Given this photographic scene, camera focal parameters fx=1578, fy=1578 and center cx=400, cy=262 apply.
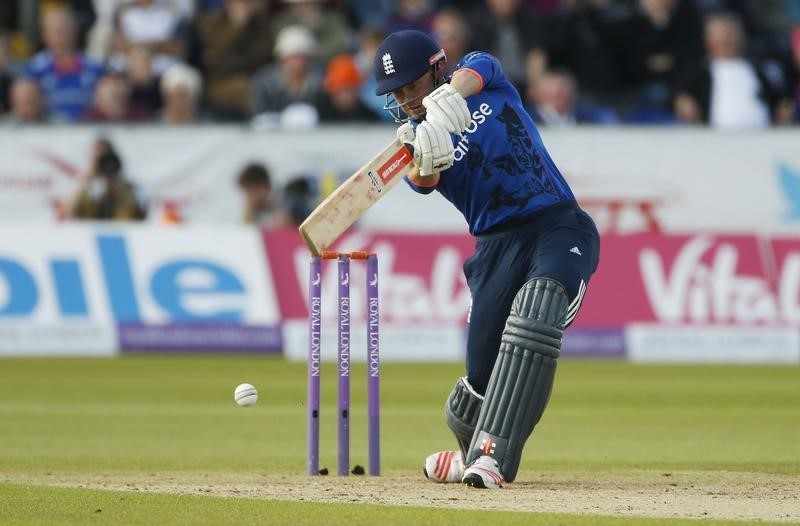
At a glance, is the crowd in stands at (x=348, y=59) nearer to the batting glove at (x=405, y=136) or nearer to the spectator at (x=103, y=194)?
the spectator at (x=103, y=194)

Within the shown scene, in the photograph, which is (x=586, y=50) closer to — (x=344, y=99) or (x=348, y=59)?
(x=348, y=59)

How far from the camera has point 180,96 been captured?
595 inches

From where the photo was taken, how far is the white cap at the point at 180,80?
→ 15141mm

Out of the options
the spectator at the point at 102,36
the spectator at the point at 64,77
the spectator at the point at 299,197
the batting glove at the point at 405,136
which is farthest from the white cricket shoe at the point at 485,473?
the spectator at the point at 102,36

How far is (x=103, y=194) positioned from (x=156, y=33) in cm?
274

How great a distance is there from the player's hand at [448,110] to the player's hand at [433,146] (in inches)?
1.3

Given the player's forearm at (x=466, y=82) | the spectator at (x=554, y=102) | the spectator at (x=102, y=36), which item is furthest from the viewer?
the spectator at (x=102, y=36)

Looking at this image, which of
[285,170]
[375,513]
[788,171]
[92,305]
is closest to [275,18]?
[285,170]

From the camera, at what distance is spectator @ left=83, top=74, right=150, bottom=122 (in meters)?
15.2

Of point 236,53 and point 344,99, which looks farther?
point 236,53

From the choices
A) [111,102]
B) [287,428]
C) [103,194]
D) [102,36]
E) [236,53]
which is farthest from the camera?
[102,36]

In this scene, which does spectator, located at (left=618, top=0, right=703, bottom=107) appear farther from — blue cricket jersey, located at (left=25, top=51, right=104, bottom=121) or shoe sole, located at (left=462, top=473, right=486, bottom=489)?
shoe sole, located at (left=462, top=473, right=486, bottom=489)

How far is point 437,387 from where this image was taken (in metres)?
11.8

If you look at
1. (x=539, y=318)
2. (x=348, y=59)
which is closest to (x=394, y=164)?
(x=539, y=318)
